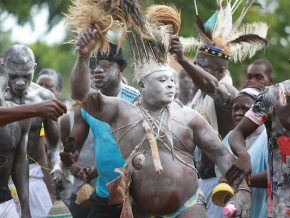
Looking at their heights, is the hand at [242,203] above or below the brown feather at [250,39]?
below

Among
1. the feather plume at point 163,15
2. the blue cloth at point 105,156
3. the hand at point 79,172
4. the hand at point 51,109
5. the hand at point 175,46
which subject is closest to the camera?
the hand at point 51,109

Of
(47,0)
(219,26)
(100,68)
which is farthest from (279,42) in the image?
(100,68)

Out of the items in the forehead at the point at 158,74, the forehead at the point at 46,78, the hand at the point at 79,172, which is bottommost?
the hand at the point at 79,172

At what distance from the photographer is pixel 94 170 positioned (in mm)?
7152

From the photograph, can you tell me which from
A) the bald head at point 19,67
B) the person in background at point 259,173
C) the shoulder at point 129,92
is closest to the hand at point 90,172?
the shoulder at point 129,92

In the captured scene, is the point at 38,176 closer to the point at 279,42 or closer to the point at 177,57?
the point at 177,57

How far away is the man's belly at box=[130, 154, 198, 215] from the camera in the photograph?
16.1 feet

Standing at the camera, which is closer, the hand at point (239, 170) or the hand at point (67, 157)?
the hand at point (239, 170)

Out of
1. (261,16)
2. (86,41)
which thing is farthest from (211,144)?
(261,16)

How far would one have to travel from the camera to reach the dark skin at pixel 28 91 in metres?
6.48

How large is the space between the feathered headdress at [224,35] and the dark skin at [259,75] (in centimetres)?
21

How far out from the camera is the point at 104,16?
4.89 metres

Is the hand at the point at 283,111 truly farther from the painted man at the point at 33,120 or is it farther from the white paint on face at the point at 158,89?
the painted man at the point at 33,120

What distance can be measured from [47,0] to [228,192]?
1208cm
